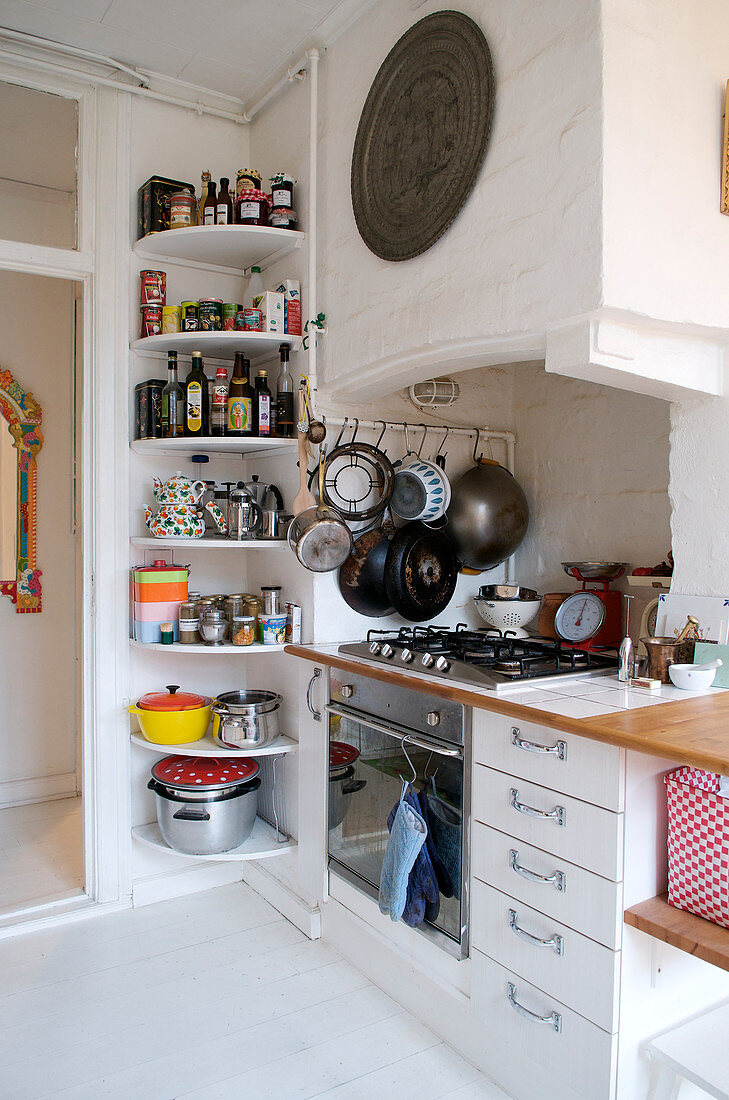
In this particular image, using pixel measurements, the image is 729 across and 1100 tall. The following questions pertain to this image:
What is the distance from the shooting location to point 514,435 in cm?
291

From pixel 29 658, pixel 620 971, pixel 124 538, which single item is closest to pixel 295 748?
pixel 124 538

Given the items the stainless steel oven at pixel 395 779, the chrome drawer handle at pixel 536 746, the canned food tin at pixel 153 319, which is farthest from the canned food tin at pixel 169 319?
the chrome drawer handle at pixel 536 746

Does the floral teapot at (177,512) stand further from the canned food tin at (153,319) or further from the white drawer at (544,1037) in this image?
the white drawer at (544,1037)

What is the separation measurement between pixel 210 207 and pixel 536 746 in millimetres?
2016

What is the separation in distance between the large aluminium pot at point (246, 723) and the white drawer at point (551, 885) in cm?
96

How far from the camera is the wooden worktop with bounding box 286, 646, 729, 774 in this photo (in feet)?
4.36

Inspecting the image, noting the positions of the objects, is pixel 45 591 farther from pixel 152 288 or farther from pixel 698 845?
pixel 698 845

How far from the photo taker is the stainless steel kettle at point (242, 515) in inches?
104

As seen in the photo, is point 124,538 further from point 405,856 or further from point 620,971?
point 620,971

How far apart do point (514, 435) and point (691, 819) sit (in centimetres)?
167

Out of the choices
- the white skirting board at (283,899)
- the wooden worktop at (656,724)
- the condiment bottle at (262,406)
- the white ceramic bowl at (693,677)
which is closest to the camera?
the wooden worktop at (656,724)

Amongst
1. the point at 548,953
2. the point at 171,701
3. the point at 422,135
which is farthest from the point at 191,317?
the point at 548,953

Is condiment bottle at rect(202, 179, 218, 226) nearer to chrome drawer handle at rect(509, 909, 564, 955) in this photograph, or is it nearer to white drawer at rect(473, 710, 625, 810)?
white drawer at rect(473, 710, 625, 810)

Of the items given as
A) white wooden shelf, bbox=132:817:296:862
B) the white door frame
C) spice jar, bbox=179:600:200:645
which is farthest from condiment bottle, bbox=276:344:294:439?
white wooden shelf, bbox=132:817:296:862
